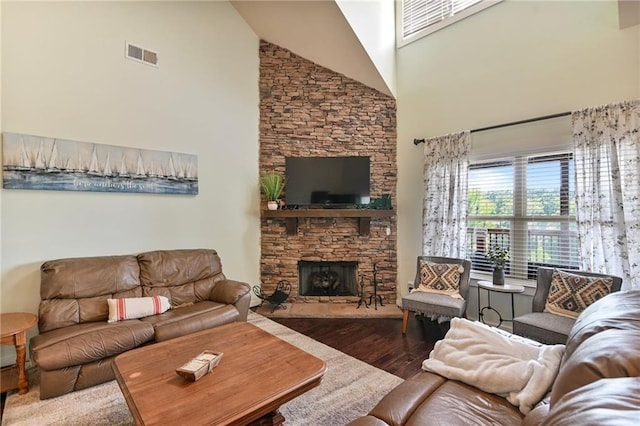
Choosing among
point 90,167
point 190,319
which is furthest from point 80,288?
point 90,167

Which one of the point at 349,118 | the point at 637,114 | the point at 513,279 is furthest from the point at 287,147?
the point at 637,114

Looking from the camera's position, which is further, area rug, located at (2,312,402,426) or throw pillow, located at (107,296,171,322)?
throw pillow, located at (107,296,171,322)

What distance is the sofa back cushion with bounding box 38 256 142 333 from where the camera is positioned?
247 centimetres

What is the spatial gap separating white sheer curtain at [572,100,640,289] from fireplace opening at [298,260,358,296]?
273 centimetres

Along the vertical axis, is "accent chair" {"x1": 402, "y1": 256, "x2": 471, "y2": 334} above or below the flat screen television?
below

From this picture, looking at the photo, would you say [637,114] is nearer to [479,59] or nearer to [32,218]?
[479,59]

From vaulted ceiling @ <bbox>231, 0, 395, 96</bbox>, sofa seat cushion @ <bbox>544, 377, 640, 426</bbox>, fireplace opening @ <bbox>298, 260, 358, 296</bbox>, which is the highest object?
vaulted ceiling @ <bbox>231, 0, 395, 96</bbox>

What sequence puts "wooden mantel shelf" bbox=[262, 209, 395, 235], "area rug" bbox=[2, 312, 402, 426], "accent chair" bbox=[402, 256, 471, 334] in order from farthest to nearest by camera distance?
"wooden mantel shelf" bbox=[262, 209, 395, 235], "accent chair" bbox=[402, 256, 471, 334], "area rug" bbox=[2, 312, 402, 426]

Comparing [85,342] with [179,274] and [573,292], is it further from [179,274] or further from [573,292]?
[573,292]

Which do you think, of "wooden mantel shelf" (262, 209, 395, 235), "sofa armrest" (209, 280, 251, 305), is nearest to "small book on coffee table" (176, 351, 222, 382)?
"sofa armrest" (209, 280, 251, 305)

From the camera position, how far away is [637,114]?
2428 millimetres

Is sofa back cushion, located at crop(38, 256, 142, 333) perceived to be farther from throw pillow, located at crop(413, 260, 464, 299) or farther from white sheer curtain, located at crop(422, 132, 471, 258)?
white sheer curtain, located at crop(422, 132, 471, 258)

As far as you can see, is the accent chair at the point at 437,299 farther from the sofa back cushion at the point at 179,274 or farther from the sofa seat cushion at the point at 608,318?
the sofa back cushion at the point at 179,274

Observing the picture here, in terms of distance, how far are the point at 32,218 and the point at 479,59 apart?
16.6 ft
